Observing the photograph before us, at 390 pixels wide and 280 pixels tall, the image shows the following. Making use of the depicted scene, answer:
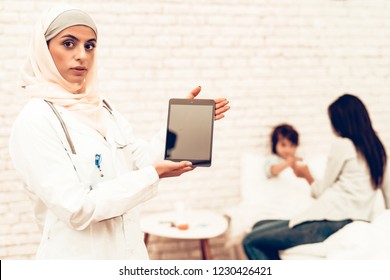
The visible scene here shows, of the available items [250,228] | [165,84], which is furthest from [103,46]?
[250,228]

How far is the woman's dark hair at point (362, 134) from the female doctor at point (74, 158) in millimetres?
1100

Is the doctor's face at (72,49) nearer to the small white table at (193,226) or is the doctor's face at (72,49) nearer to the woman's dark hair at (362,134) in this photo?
the small white table at (193,226)

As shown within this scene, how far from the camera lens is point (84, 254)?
1130 mm

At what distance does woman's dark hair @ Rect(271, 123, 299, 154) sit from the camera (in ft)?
7.80

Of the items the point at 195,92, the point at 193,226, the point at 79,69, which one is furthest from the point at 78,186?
the point at 193,226

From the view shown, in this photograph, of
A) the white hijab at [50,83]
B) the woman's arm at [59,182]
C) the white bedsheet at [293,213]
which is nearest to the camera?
the woman's arm at [59,182]

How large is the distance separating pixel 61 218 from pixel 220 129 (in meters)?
1.46

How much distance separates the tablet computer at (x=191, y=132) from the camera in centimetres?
126

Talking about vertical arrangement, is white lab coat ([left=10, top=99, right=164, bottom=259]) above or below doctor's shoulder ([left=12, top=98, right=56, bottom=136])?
below

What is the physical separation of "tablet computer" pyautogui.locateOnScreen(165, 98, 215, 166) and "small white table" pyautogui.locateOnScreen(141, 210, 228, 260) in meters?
0.81

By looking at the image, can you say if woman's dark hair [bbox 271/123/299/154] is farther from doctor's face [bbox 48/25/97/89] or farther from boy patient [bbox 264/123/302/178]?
doctor's face [bbox 48/25/97/89]

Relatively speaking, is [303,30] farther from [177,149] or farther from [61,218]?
[61,218]

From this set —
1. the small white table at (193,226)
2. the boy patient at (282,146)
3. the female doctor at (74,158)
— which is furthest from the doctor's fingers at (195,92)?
the boy patient at (282,146)

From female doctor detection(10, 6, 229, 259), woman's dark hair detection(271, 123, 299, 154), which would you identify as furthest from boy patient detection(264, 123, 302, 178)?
female doctor detection(10, 6, 229, 259)
